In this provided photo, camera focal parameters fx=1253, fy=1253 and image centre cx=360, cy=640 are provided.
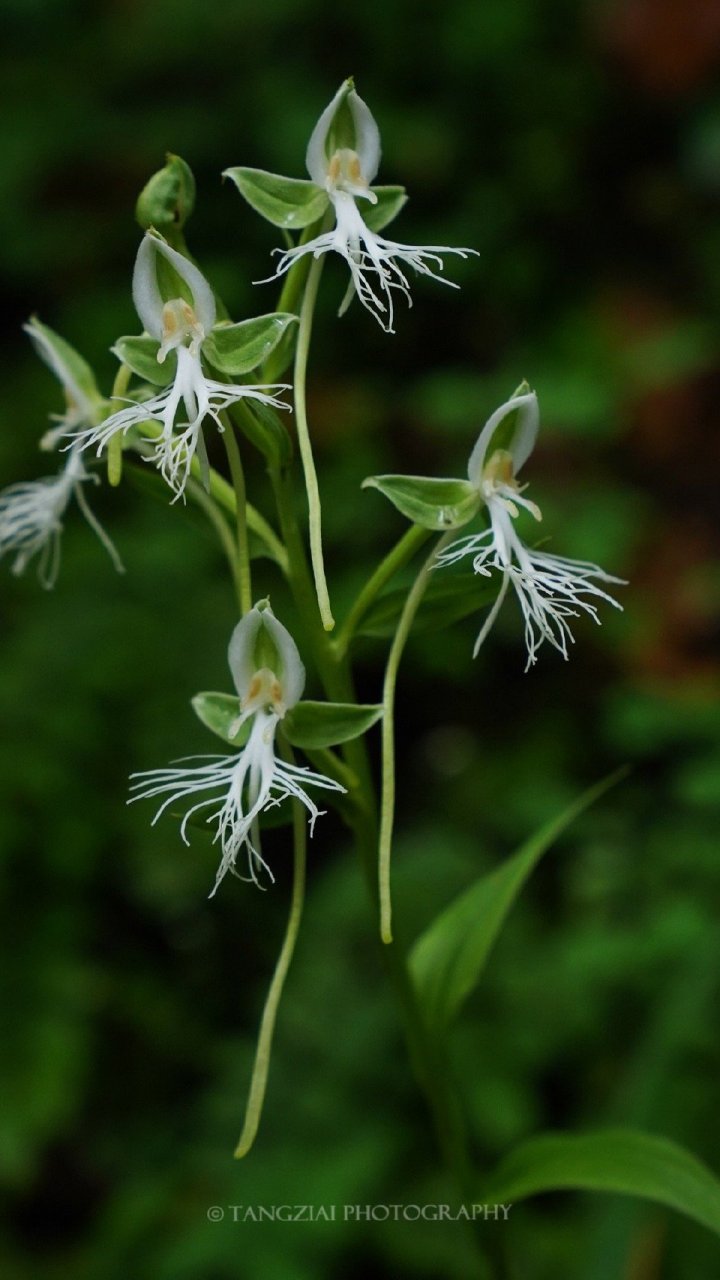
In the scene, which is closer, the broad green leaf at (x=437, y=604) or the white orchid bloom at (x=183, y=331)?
the white orchid bloom at (x=183, y=331)

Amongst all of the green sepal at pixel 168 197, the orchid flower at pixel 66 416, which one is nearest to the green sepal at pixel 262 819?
the orchid flower at pixel 66 416

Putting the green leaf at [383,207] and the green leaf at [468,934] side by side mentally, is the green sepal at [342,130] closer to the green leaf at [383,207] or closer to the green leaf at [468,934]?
the green leaf at [383,207]

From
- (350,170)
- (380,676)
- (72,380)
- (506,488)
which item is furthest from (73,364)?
(380,676)

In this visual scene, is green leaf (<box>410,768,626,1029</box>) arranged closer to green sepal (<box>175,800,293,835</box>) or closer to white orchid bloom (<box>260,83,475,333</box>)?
green sepal (<box>175,800,293,835</box>)

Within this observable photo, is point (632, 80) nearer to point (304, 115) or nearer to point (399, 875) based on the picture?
point (304, 115)

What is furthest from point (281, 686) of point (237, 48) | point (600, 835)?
point (237, 48)

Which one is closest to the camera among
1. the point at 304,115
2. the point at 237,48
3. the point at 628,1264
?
the point at 628,1264
